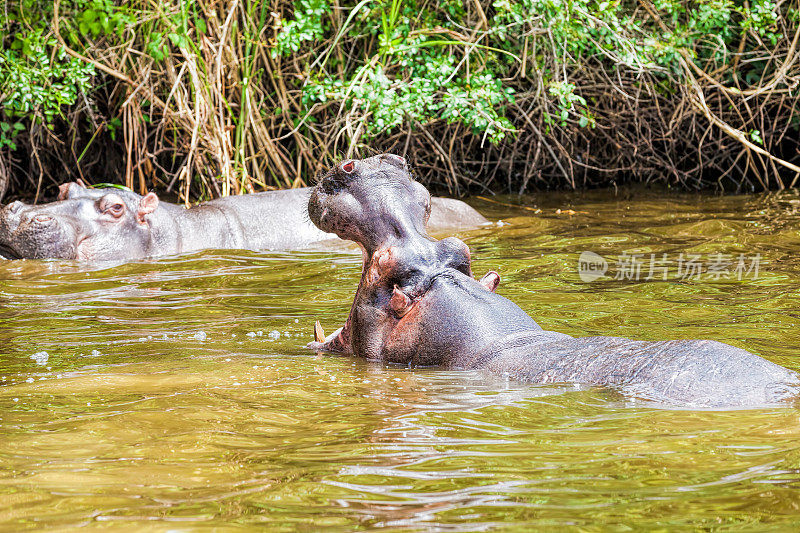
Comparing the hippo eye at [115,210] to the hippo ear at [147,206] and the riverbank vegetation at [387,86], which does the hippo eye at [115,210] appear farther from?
the riverbank vegetation at [387,86]

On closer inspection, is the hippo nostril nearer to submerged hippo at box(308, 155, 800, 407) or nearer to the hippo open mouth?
submerged hippo at box(308, 155, 800, 407)

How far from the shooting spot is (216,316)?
184 inches

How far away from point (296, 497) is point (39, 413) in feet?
3.70

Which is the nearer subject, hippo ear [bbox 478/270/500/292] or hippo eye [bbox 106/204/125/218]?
hippo ear [bbox 478/270/500/292]

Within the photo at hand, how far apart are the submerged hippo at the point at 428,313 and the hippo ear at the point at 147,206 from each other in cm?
379

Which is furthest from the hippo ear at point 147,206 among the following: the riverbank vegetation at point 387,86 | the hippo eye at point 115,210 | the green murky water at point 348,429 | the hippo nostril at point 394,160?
the hippo nostril at point 394,160

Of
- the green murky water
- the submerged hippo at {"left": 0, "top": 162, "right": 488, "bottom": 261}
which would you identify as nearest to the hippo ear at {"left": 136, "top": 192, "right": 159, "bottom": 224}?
the submerged hippo at {"left": 0, "top": 162, "right": 488, "bottom": 261}

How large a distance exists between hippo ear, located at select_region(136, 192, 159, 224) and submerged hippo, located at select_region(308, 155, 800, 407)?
3.79 m

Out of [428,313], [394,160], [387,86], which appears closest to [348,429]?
[428,313]

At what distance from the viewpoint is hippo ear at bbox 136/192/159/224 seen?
6969 mm

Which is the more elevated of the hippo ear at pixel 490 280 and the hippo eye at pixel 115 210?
the hippo ear at pixel 490 280

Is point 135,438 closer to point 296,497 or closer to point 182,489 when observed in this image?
point 182,489

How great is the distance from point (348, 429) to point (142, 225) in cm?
486

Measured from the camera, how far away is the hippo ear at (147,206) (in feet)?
22.9
